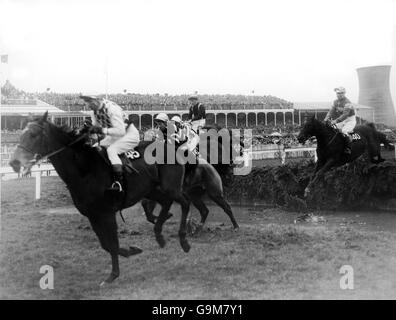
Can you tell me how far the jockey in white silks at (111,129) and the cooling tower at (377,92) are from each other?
7990 millimetres

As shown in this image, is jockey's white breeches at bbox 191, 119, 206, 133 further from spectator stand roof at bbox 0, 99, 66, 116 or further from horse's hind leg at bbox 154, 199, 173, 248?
spectator stand roof at bbox 0, 99, 66, 116

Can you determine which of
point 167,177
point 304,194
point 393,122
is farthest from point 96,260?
point 393,122

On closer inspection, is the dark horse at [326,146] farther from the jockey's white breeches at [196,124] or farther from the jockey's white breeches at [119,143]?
the jockey's white breeches at [119,143]

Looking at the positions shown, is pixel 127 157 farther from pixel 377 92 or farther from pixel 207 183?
pixel 377 92

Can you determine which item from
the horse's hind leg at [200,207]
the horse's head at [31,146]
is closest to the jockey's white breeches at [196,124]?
the horse's hind leg at [200,207]

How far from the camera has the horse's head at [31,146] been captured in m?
4.80

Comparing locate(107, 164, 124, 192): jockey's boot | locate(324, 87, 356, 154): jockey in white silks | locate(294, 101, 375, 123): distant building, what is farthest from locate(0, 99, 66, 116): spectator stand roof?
locate(294, 101, 375, 123): distant building

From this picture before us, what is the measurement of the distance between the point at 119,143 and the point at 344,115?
17.1 feet

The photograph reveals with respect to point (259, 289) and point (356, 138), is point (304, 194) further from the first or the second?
point (259, 289)

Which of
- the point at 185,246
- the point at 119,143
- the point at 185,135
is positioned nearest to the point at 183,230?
the point at 185,246

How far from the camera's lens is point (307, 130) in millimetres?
8773

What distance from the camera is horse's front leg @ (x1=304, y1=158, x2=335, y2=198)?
880 cm
